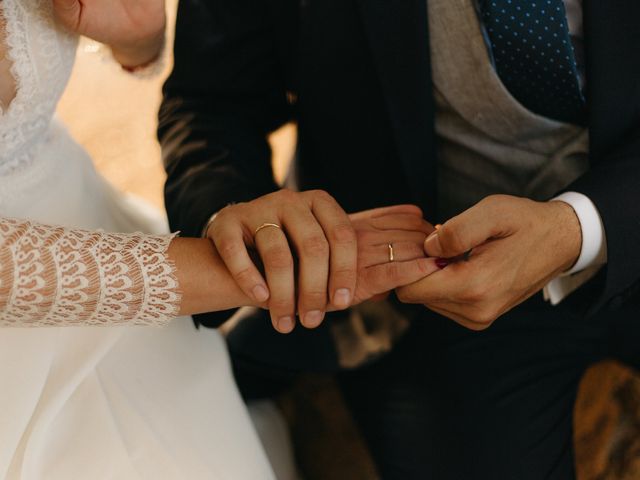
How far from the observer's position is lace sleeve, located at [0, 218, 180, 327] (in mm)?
774

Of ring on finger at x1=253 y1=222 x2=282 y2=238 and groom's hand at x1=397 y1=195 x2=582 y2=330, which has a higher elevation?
ring on finger at x1=253 y1=222 x2=282 y2=238

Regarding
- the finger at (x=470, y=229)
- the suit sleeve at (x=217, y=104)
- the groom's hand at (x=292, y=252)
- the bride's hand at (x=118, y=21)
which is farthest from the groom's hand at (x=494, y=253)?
the bride's hand at (x=118, y=21)

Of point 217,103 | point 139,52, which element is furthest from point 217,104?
point 139,52

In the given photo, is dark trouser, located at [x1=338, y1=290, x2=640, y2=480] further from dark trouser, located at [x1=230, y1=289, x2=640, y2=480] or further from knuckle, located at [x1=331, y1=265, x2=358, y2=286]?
knuckle, located at [x1=331, y1=265, x2=358, y2=286]

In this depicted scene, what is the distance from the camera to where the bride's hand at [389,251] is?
90 centimetres

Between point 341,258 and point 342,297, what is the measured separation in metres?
0.05

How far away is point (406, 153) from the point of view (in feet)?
3.64

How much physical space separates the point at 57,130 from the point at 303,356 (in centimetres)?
58

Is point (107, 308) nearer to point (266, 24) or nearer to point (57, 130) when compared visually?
point (57, 130)

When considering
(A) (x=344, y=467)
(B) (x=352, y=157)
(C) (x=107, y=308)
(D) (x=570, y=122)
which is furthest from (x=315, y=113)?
(A) (x=344, y=467)

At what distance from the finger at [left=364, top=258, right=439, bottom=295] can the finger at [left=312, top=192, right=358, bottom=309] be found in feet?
0.11

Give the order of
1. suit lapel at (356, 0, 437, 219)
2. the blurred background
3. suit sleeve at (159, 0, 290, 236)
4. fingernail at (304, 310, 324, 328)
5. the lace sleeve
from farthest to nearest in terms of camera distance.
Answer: the blurred background < suit sleeve at (159, 0, 290, 236) < suit lapel at (356, 0, 437, 219) < fingernail at (304, 310, 324, 328) < the lace sleeve

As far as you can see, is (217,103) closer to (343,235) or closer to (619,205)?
(343,235)

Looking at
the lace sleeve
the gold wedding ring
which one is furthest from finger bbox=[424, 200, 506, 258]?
the lace sleeve
